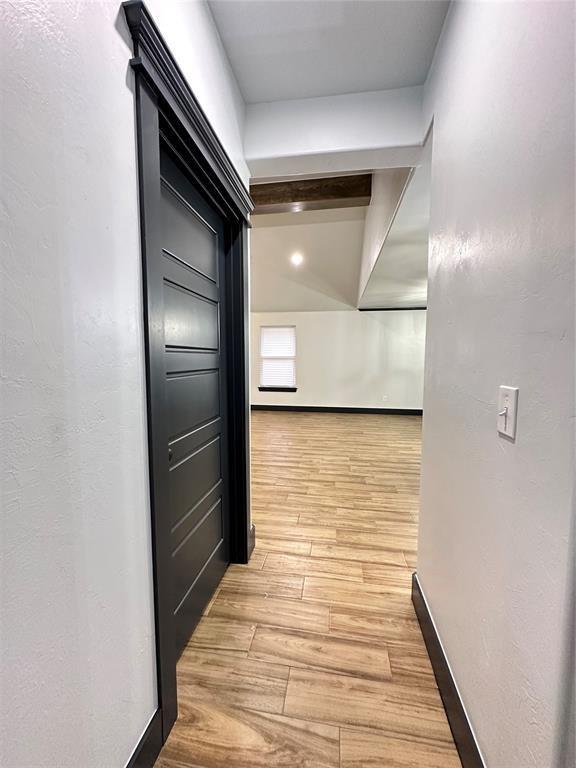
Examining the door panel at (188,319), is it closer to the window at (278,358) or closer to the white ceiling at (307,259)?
the white ceiling at (307,259)

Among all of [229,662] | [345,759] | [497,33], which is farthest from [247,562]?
[497,33]

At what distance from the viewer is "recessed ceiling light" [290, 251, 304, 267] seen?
6.20 meters

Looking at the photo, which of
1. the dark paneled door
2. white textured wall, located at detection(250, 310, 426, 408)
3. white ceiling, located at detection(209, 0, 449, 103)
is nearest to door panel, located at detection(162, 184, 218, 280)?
the dark paneled door

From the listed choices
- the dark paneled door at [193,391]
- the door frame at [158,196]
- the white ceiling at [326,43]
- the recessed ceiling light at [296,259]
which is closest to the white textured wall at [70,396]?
the door frame at [158,196]

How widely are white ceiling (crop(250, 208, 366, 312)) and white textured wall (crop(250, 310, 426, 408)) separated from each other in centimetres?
38

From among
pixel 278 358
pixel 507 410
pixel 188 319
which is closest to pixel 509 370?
pixel 507 410

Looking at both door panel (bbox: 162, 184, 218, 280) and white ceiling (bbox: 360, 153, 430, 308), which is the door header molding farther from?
white ceiling (bbox: 360, 153, 430, 308)

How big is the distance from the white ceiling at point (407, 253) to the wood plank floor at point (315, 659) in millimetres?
2319

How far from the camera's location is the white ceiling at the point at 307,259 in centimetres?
525

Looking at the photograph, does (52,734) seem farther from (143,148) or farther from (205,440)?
(143,148)

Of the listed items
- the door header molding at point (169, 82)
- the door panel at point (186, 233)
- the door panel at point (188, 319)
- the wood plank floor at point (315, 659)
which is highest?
the door header molding at point (169, 82)

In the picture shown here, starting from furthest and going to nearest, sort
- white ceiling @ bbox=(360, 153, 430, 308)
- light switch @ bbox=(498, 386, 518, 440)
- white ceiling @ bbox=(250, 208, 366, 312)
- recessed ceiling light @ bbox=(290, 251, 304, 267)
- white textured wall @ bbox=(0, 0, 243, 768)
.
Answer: recessed ceiling light @ bbox=(290, 251, 304, 267) → white ceiling @ bbox=(250, 208, 366, 312) → white ceiling @ bbox=(360, 153, 430, 308) → light switch @ bbox=(498, 386, 518, 440) → white textured wall @ bbox=(0, 0, 243, 768)

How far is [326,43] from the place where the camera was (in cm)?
141

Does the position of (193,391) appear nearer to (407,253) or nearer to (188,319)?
(188,319)
